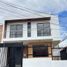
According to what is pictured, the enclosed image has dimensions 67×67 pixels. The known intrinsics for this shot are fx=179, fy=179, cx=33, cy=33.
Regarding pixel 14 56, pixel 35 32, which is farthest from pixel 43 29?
pixel 14 56

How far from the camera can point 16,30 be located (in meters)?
24.6

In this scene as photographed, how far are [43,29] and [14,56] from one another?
11585 millimetres

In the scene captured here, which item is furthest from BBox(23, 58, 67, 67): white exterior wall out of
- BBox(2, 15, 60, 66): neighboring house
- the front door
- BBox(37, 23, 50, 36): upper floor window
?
BBox(37, 23, 50, 36): upper floor window

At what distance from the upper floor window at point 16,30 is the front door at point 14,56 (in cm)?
1131

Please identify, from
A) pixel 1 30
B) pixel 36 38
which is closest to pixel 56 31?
pixel 36 38

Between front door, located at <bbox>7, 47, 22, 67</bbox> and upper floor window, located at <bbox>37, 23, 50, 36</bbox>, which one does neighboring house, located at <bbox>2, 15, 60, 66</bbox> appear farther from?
front door, located at <bbox>7, 47, 22, 67</bbox>

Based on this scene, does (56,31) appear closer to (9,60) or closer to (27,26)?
(27,26)

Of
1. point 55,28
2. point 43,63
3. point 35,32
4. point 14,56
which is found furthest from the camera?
point 35,32

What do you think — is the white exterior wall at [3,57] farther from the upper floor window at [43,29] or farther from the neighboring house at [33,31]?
the upper floor window at [43,29]

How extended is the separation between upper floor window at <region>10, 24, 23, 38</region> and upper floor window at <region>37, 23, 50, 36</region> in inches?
96.6

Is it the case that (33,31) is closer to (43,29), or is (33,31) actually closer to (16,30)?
(43,29)

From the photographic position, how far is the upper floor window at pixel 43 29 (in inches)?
918

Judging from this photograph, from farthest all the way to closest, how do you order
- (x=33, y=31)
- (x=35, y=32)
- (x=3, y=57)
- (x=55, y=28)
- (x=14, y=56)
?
(x=33, y=31)
(x=35, y=32)
(x=55, y=28)
(x=3, y=57)
(x=14, y=56)

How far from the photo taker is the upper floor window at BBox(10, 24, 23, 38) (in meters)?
24.1
